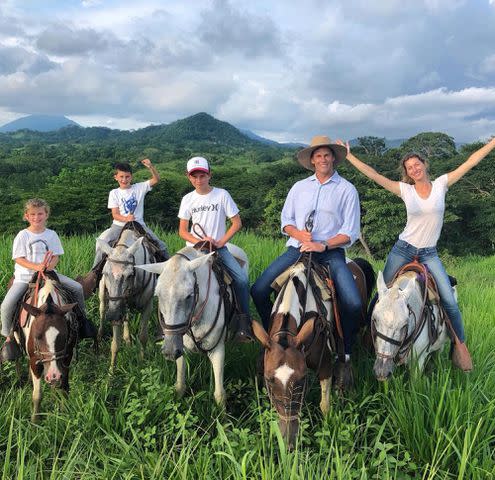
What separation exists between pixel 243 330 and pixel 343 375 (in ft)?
3.65

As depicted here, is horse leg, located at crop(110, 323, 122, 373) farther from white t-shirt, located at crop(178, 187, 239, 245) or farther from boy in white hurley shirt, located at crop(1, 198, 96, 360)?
white t-shirt, located at crop(178, 187, 239, 245)

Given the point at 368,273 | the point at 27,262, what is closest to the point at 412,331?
the point at 368,273

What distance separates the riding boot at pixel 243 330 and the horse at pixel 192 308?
126mm

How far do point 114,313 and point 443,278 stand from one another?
3777 millimetres

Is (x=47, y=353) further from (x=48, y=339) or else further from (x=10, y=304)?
(x=10, y=304)

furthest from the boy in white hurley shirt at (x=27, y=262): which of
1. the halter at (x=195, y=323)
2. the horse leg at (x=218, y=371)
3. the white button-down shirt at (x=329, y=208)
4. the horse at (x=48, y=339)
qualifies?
the white button-down shirt at (x=329, y=208)

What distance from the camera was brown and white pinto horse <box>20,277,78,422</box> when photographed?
3861 millimetres

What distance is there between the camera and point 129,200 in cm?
646

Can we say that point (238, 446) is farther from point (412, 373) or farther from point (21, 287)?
point (21, 287)

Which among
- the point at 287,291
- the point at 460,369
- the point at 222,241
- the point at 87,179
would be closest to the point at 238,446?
the point at 287,291

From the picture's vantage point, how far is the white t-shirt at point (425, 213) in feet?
14.4

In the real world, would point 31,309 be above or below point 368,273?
below

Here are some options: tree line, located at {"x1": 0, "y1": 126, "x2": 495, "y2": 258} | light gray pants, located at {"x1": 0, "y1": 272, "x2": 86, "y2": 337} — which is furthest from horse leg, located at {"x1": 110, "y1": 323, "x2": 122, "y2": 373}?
tree line, located at {"x1": 0, "y1": 126, "x2": 495, "y2": 258}

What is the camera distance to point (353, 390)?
4.01 metres
